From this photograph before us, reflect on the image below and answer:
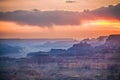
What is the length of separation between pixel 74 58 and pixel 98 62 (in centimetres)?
39

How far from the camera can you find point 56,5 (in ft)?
18.9

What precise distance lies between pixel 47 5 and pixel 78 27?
23.8 inches

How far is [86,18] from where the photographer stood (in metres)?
5.74

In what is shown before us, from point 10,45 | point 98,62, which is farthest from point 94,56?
point 10,45

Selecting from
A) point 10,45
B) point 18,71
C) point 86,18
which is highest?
point 86,18

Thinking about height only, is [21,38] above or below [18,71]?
above

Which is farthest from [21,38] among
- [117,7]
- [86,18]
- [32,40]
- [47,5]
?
[117,7]

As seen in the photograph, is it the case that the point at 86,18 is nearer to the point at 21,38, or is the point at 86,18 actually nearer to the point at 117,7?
the point at 117,7

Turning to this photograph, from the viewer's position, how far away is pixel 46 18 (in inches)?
228

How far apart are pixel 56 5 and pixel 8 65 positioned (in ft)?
4.07

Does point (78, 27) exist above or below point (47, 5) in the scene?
below

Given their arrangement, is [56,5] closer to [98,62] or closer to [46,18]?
[46,18]

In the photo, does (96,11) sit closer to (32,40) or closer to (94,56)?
(94,56)

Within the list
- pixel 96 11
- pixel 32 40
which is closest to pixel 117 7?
pixel 96 11
